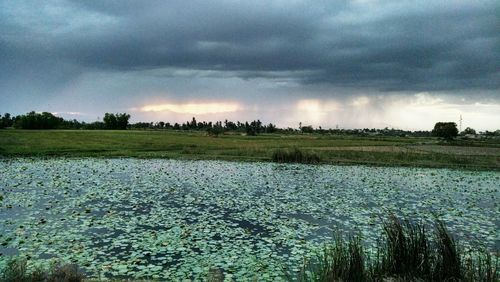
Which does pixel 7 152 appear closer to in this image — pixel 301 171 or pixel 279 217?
pixel 301 171

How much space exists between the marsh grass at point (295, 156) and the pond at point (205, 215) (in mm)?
12651

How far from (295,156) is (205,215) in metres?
29.2

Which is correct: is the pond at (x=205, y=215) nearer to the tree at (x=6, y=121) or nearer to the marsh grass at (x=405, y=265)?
the marsh grass at (x=405, y=265)

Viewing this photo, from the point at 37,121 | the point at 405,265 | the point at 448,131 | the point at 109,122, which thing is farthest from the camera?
the point at 109,122

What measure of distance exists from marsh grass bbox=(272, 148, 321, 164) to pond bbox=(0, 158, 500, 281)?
41.5ft

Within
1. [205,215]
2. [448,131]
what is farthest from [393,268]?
[448,131]

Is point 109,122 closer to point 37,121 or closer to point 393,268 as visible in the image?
point 37,121

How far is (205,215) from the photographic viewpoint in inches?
642

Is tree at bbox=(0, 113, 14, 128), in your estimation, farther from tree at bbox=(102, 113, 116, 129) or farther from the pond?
the pond

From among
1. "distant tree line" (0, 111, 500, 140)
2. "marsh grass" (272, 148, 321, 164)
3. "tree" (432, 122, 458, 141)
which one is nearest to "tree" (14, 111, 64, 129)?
"distant tree line" (0, 111, 500, 140)

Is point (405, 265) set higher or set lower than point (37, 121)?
lower

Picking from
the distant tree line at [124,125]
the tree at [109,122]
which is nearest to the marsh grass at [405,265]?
the distant tree line at [124,125]

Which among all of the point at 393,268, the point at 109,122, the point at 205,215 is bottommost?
the point at 205,215

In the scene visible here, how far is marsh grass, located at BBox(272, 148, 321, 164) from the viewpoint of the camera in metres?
44.2
